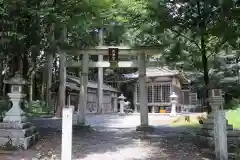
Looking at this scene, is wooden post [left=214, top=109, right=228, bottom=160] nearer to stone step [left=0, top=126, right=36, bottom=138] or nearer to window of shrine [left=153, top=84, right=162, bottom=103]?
stone step [left=0, top=126, right=36, bottom=138]

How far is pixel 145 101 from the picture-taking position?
14.0m

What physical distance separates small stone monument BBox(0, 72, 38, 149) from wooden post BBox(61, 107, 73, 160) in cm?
323

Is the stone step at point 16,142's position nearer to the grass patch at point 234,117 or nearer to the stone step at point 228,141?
the stone step at point 228,141

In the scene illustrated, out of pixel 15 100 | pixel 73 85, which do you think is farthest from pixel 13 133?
pixel 73 85

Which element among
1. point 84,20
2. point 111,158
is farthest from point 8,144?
point 84,20

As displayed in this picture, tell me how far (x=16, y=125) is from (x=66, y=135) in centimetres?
355

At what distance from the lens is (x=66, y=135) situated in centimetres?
650

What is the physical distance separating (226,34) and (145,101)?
222 inches

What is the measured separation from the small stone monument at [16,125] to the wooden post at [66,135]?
3.23 metres

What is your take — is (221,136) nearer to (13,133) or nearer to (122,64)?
(13,133)

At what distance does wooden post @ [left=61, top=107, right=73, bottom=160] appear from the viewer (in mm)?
6414

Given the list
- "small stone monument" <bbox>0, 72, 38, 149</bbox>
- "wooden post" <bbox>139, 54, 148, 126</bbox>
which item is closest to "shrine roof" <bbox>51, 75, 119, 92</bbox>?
"wooden post" <bbox>139, 54, 148, 126</bbox>

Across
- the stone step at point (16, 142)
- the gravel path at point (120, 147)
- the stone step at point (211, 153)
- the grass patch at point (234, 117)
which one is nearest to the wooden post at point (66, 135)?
the gravel path at point (120, 147)

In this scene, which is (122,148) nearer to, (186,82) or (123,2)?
(123,2)
